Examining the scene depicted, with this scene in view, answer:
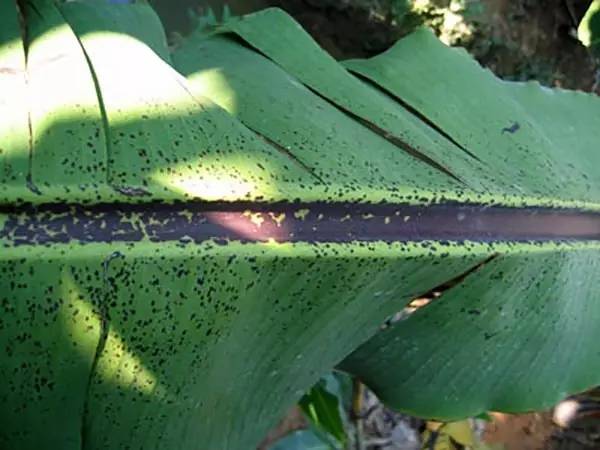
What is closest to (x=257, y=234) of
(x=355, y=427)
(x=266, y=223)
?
(x=266, y=223)

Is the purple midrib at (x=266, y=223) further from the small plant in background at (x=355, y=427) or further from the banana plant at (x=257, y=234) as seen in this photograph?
the small plant in background at (x=355, y=427)

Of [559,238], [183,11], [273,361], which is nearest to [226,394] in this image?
[273,361]

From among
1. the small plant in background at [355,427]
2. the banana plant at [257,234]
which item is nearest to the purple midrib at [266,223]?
the banana plant at [257,234]

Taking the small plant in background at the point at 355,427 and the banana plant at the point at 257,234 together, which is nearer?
the banana plant at the point at 257,234

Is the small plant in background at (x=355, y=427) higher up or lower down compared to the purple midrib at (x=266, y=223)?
lower down

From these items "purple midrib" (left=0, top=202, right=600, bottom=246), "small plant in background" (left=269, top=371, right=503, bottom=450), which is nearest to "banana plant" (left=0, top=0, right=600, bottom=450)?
"purple midrib" (left=0, top=202, right=600, bottom=246)

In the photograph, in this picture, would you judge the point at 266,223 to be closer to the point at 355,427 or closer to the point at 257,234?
the point at 257,234

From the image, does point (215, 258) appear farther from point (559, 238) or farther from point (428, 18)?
point (428, 18)

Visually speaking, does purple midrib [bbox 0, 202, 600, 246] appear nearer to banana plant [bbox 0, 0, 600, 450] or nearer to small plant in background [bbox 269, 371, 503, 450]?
banana plant [bbox 0, 0, 600, 450]
